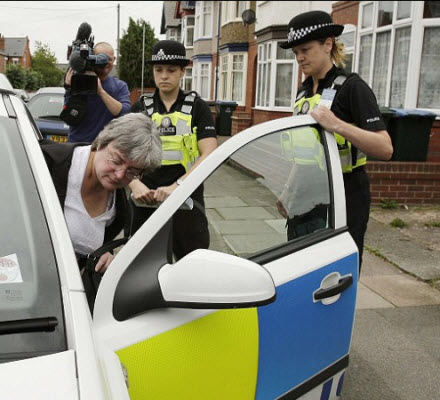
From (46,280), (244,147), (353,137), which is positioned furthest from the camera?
(353,137)

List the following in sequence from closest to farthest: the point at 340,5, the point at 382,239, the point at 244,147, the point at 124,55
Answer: the point at 244,147 < the point at 382,239 < the point at 340,5 < the point at 124,55

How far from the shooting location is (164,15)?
6056 cm

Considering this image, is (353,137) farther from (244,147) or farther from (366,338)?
(366,338)

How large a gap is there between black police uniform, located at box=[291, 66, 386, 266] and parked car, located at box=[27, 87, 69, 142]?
20.3 ft

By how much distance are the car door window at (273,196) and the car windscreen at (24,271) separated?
0.60 m

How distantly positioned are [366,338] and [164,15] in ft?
200

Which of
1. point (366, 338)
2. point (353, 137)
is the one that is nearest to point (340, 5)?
point (366, 338)

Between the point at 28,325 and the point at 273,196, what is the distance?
1118mm

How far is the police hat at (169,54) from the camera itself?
3.40 metres

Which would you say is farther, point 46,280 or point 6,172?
point 6,172

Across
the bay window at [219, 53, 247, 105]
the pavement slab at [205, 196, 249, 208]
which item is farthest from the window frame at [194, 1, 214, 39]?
the pavement slab at [205, 196, 249, 208]

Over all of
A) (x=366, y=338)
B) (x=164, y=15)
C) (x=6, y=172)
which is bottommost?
(x=366, y=338)

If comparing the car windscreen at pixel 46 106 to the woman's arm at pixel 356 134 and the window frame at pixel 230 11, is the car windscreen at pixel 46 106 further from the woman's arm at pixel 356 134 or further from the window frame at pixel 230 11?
the window frame at pixel 230 11

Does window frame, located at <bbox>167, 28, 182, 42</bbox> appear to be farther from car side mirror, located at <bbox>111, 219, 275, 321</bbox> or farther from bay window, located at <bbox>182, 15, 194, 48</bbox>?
car side mirror, located at <bbox>111, 219, 275, 321</bbox>
